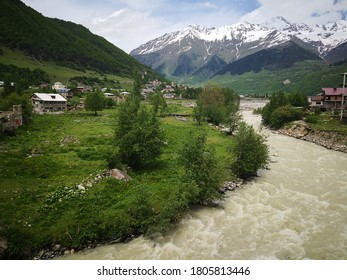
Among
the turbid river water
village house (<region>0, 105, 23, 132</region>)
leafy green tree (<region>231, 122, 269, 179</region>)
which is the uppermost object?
village house (<region>0, 105, 23, 132</region>)

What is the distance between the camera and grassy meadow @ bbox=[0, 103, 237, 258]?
72.1 feet

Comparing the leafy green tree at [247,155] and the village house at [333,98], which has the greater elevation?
the village house at [333,98]

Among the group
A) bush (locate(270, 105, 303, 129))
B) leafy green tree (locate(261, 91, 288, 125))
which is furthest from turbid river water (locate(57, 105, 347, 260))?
leafy green tree (locate(261, 91, 288, 125))

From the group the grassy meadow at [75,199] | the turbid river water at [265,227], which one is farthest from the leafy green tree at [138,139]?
the turbid river water at [265,227]

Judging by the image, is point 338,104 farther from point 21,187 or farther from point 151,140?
point 21,187

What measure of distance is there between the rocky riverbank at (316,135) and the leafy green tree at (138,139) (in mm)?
37739

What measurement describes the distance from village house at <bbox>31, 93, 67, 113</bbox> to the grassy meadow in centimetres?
5446

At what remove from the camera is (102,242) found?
22469mm

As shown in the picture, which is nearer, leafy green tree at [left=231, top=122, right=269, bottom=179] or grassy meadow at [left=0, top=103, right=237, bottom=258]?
grassy meadow at [left=0, top=103, right=237, bottom=258]

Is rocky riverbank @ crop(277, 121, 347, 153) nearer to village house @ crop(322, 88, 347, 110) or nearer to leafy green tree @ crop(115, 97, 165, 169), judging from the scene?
village house @ crop(322, 88, 347, 110)

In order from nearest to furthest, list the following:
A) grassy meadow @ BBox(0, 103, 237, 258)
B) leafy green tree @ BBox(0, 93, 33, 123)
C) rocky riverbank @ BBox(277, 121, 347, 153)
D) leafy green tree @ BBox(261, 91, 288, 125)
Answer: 1. grassy meadow @ BBox(0, 103, 237, 258)
2. rocky riverbank @ BBox(277, 121, 347, 153)
3. leafy green tree @ BBox(0, 93, 33, 123)
4. leafy green tree @ BBox(261, 91, 288, 125)

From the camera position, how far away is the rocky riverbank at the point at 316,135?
181 feet

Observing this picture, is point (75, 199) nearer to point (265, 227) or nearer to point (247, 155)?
point (265, 227)

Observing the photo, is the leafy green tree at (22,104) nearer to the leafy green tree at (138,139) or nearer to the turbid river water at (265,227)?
the leafy green tree at (138,139)
